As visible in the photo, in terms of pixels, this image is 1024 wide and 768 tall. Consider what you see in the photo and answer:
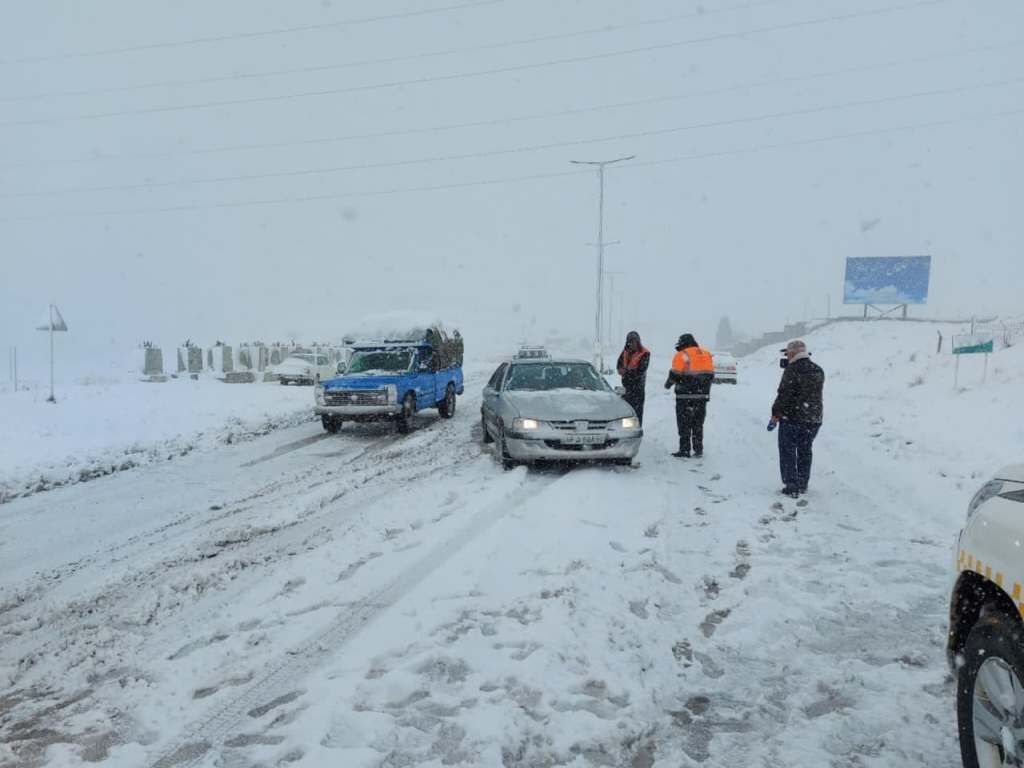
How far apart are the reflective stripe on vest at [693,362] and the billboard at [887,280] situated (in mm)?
56788

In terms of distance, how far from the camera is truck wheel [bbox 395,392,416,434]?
13.7 meters

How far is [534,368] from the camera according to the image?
1077cm

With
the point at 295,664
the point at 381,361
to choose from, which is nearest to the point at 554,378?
the point at 381,361

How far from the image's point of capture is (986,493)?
2.79m

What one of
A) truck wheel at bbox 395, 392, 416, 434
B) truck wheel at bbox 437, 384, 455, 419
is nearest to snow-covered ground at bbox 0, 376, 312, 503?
truck wheel at bbox 395, 392, 416, 434

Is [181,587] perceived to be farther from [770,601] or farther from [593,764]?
[770,601]

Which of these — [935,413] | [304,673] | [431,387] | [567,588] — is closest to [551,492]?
[567,588]

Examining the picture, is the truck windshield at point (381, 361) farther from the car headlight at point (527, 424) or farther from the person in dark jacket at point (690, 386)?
the person in dark jacket at point (690, 386)

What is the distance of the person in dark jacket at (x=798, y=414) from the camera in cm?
761

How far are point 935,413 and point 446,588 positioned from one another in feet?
44.4

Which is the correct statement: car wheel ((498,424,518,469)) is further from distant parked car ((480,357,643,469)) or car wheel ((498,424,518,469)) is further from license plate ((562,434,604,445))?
license plate ((562,434,604,445))

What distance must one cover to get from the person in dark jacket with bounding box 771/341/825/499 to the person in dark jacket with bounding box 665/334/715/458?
175 cm

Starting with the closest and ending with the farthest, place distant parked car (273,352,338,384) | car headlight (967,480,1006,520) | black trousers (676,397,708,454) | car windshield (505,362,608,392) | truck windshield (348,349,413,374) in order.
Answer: car headlight (967,480,1006,520)
black trousers (676,397,708,454)
car windshield (505,362,608,392)
truck windshield (348,349,413,374)
distant parked car (273,352,338,384)

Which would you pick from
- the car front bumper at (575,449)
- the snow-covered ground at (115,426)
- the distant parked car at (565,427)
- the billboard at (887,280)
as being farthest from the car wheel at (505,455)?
the billboard at (887,280)
